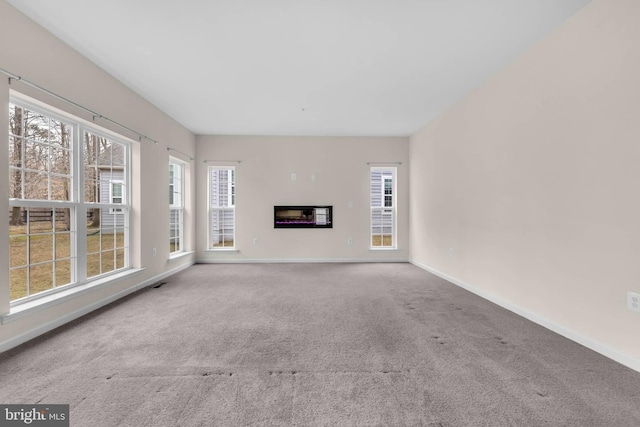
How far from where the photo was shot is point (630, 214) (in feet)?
5.98

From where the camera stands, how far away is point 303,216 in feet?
18.8

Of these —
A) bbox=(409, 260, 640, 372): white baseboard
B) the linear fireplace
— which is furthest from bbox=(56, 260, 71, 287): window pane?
bbox=(409, 260, 640, 372): white baseboard

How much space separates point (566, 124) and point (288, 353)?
2972 millimetres

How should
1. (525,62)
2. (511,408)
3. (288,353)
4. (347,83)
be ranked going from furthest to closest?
(347,83)
(525,62)
(288,353)
(511,408)

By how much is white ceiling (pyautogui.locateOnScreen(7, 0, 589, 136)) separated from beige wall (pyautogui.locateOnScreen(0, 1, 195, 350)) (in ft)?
0.49

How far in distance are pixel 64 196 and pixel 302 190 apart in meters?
3.78

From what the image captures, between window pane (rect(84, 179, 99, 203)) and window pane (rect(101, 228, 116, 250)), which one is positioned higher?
window pane (rect(84, 179, 99, 203))

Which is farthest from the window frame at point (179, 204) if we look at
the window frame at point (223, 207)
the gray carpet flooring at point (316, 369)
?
the gray carpet flooring at point (316, 369)

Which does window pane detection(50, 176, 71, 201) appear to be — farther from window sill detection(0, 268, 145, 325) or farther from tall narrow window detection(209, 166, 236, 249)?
tall narrow window detection(209, 166, 236, 249)

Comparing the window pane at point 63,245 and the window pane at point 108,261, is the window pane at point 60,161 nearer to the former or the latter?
the window pane at point 63,245

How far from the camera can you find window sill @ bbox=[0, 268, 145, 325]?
2.08 m

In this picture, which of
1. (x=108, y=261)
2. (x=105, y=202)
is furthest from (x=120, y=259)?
(x=105, y=202)

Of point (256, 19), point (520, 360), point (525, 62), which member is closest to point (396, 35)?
point (256, 19)

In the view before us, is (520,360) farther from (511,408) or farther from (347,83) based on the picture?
(347,83)
